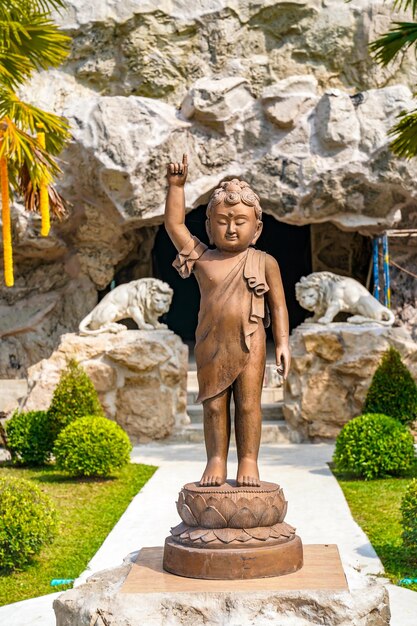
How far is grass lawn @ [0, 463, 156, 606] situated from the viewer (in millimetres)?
6293

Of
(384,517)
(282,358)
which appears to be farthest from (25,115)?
(384,517)

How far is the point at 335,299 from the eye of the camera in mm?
12984

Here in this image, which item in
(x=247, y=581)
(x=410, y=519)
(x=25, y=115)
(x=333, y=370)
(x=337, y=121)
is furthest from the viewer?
(x=337, y=121)

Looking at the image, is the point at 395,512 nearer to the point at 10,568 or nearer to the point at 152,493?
the point at 152,493

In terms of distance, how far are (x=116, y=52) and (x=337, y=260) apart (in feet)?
22.0

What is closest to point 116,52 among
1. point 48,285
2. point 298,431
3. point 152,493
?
point 48,285

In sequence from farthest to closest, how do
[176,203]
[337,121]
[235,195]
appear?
[337,121]
[176,203]
[235,195]

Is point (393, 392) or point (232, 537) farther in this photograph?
point (393, 392)

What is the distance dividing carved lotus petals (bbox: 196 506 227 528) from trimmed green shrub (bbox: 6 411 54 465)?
680 centimetres

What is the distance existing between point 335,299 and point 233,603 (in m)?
9.49

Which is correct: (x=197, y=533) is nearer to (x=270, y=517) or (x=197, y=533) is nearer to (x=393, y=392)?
(x=270, y=517)

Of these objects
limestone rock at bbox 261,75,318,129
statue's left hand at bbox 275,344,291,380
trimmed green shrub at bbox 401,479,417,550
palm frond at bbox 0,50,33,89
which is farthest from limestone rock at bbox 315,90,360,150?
statue's left hand at bbox 275,344,291,380

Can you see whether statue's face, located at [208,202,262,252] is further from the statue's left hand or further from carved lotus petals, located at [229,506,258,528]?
carved lotus petals, located at [229,506,258,528]

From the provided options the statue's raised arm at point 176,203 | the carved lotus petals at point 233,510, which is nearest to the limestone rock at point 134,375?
the statue's raised arm at point 176,203
